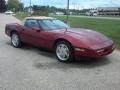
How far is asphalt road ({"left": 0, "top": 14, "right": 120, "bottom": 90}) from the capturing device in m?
5.23

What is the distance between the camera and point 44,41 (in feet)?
26.3

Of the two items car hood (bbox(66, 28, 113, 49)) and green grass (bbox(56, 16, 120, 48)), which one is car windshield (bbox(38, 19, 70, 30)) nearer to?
car hood (bbox(66, 28, 113, 49))

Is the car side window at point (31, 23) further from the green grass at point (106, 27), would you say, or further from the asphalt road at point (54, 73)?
the green grass at point (106, 27)

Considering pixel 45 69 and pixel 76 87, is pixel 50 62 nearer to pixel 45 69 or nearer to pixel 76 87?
pixel 45 69

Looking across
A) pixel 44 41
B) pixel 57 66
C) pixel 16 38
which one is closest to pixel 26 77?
pixel 57 66

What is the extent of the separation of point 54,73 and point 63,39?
4.98 feet

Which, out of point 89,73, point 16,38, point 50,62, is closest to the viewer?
point 89,73

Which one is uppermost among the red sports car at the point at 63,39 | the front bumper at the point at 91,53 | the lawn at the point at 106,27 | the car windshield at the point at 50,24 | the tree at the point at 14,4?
the tree at the point at 14,4

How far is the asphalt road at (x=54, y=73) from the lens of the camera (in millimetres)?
5234

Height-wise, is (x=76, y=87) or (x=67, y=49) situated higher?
(x=67, y=49)

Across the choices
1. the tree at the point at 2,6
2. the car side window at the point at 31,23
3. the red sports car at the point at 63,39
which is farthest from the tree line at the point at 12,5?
the red sports car at the point at 63,39

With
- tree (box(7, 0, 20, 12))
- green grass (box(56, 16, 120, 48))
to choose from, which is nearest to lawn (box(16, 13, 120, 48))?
green grass (box(56, 16, 120, 48))

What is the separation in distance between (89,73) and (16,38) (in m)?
4.35

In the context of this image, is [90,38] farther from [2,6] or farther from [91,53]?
[2,6]
